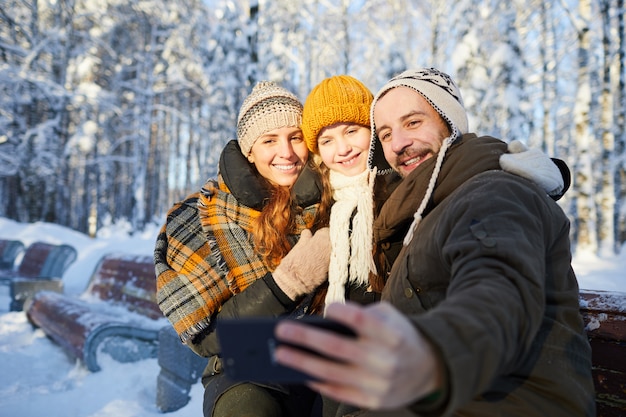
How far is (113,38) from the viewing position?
21.6m

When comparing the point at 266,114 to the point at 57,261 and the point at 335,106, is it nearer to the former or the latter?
the point at 335,106

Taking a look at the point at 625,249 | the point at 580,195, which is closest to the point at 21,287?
the point at 625,249

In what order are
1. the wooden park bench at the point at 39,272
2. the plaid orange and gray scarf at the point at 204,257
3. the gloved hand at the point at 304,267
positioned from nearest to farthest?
the gloved hand at the point at 304,267 → the plaid orange and gray scarf at the point at 204,257 → the wooden park bench at the point at 39,272

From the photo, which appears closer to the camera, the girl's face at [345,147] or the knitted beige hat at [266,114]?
the girl's face at [345,147]

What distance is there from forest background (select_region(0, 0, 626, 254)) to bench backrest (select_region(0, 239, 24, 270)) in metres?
6.19

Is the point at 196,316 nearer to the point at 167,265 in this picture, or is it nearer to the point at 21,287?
the point at 167,265

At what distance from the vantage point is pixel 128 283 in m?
5.71

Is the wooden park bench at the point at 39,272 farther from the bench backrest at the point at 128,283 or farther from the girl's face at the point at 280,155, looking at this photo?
the girl's face at the point at 280,155

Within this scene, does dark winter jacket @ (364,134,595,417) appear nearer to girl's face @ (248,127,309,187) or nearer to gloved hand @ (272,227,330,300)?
gloved hand @ (272,227,330,300)

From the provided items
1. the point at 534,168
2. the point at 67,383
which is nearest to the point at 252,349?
the point at 534,168

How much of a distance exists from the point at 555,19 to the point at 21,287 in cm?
2091

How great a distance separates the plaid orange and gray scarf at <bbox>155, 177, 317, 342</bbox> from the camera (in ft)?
7.26

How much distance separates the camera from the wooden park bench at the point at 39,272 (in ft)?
23.6

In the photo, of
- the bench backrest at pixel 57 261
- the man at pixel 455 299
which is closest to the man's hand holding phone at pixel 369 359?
the man at pixel 455 299
